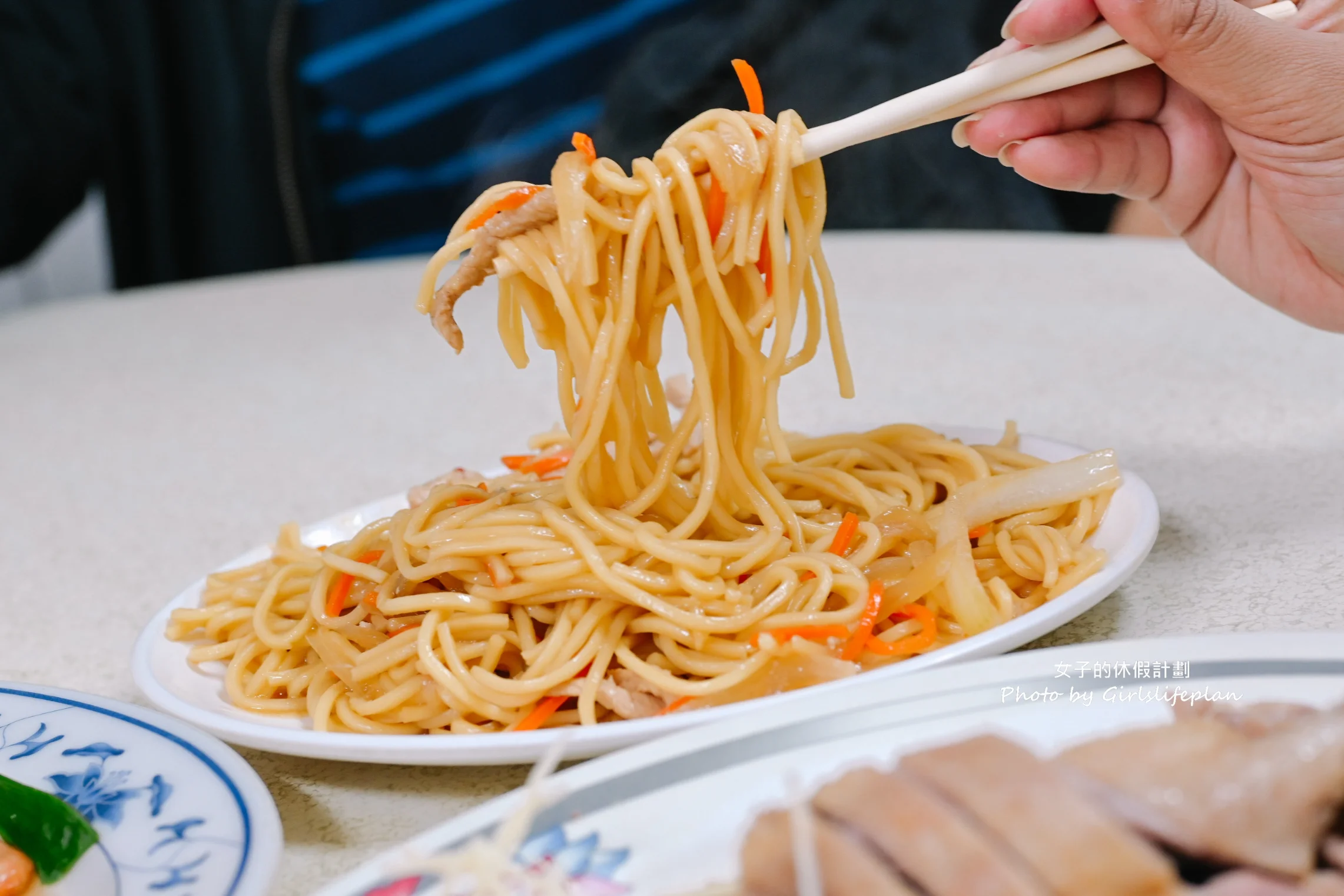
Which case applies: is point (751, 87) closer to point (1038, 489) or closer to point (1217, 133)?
point (1038, 489)

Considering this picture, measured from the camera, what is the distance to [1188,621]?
148cm

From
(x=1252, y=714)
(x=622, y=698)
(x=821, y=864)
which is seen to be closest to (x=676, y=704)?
(x=622, y=698)

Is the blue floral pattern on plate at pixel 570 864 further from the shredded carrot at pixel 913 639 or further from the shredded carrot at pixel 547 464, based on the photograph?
the shredded carrot at pixel 547 464

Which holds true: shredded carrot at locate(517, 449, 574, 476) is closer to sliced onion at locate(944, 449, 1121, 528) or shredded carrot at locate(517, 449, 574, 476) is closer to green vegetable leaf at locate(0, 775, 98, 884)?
sliced onion at locate(944, 449, 1121, 528)

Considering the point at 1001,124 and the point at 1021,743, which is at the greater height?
the point at 1001,124

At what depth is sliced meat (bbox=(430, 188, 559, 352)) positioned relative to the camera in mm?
1491

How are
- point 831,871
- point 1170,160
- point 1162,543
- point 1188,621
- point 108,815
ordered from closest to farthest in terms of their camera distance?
point 831,871, point 108,815, point 1188,621, point 1162,543, point 1170,160

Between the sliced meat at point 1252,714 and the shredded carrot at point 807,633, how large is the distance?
44cm

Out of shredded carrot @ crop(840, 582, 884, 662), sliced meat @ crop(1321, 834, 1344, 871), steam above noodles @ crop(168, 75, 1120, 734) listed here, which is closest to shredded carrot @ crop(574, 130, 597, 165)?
steam above noodles @ crop(168, 75, 1120, 734)

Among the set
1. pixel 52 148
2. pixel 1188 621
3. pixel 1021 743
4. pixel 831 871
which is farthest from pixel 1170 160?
pixel 52 148

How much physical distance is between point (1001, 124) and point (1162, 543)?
2.35ft

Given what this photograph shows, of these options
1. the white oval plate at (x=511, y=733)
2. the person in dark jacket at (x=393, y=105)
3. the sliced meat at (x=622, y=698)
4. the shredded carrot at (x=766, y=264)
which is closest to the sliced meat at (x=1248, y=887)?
the white oval plate at (x=511, y=733)

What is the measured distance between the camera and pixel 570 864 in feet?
3.01

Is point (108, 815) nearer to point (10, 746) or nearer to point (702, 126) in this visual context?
point (10, 746)
